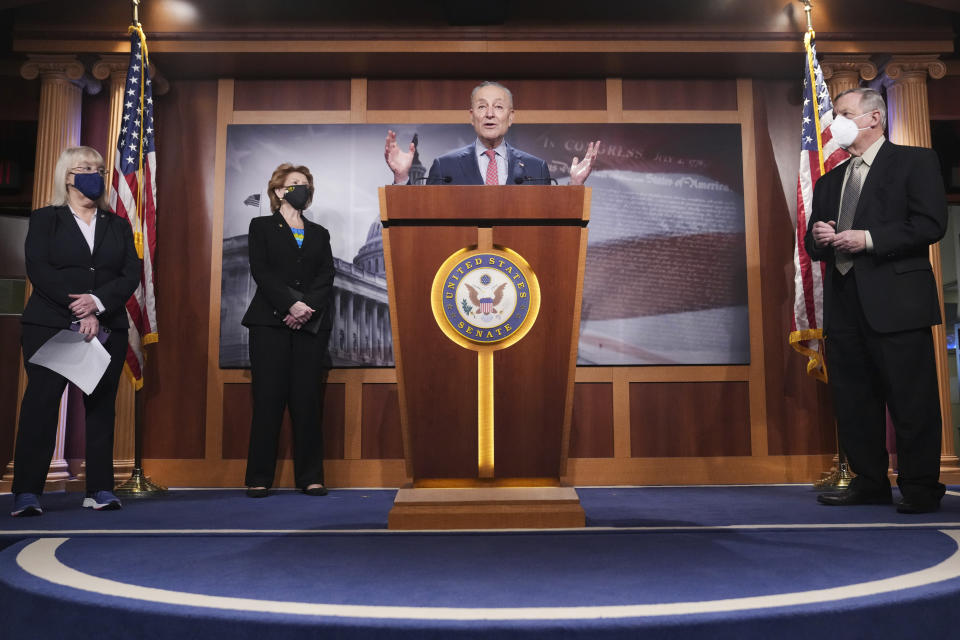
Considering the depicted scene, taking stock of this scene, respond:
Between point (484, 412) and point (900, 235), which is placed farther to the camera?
point (900, 235)

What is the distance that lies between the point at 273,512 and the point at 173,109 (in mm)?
2717

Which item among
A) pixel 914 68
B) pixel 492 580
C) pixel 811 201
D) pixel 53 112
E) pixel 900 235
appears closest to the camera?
pixel 492 580

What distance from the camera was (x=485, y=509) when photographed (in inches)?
85.6

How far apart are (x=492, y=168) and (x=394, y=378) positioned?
182 cm

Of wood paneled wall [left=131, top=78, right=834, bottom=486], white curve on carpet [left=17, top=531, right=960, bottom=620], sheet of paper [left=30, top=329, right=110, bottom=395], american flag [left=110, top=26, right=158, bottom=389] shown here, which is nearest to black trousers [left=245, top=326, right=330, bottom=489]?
wood paneled wall [left=131, top=78, right=834, bottom=486]

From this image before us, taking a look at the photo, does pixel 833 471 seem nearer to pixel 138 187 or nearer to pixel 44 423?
pixel 44 423

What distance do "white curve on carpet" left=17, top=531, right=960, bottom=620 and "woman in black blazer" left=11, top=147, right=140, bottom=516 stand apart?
1527mm

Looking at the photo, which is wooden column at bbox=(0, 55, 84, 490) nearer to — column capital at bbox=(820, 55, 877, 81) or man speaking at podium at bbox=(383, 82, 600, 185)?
man speaking at podium at bbox=(383, 82, 600, 185)

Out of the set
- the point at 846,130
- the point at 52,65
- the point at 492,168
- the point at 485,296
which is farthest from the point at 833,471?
the point at 52,65

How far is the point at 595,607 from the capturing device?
1.33 m

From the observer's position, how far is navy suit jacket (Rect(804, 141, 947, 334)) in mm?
2766

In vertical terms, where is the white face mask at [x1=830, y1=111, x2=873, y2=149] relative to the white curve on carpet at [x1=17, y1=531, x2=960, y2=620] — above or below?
above

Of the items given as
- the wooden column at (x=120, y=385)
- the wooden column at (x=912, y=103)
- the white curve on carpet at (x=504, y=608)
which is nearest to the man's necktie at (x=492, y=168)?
the white curve on carpet at (x=504, y=608)

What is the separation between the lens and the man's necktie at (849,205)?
294 centimetres
